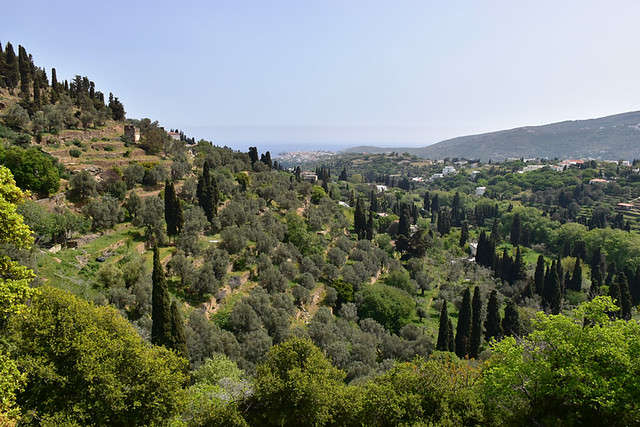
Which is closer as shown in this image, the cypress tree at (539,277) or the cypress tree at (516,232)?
the cypress tree at (539,277)

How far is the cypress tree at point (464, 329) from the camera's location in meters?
36.2

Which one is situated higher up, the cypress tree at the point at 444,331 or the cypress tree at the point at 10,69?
the cypress tree at the point at 10,69

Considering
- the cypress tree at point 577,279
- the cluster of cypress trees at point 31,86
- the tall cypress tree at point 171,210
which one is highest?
the cluster of cypress trees at point 31,86

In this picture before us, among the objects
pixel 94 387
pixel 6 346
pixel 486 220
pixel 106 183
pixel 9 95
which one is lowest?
pixel 486 220

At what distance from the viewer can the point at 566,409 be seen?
12.5 metres

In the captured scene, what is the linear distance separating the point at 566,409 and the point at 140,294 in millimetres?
24622

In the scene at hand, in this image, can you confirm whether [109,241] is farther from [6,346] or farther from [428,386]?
[428,386]

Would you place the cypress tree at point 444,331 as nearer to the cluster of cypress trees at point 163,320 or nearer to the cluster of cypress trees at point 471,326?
the cluster of cypress trees at point 471,326

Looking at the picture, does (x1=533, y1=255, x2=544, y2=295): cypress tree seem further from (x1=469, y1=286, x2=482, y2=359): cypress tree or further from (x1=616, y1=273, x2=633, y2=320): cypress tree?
(x1=469, y1=286, x2=482, y2=359): cypress tree

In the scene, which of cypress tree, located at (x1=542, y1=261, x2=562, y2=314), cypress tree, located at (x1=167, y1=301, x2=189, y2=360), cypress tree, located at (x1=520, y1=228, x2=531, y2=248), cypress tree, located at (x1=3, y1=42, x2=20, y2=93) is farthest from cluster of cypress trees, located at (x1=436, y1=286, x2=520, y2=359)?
cypress tree, located at (x1=3, y1=42, x2=20, y2=93)

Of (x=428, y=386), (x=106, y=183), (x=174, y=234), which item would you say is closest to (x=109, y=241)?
(x=174, y=234)

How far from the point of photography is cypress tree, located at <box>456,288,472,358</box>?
1427 inches

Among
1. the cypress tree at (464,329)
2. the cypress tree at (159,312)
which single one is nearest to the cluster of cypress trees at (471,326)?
the cypress tree at (464,329)

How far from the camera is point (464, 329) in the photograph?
120 feet
